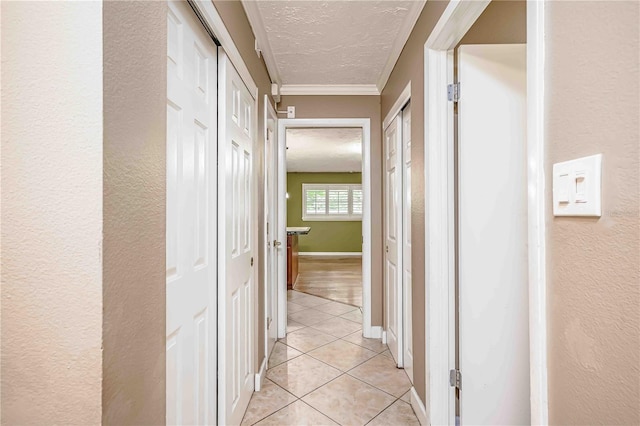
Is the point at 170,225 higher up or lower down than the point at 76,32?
lower down

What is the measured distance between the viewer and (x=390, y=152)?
9.26ft

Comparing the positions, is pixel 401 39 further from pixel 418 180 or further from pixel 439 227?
pixel 439 227

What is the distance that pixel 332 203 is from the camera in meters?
9.70

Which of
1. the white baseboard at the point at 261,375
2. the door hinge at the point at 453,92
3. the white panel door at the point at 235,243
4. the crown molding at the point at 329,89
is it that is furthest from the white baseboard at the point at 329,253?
the door hinge at the point at 453,92

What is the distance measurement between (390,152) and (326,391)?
1938 mm

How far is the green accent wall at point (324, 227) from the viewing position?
9617 mm

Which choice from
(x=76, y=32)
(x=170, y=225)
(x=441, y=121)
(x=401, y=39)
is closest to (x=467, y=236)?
(x=441, y=121)

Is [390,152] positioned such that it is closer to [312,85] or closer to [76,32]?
[312,85]

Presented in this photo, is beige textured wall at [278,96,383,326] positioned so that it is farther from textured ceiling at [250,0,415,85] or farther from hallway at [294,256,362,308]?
hallway at [294,256,362,308]

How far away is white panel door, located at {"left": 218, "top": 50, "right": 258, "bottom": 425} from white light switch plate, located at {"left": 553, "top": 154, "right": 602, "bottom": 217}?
1.28 m

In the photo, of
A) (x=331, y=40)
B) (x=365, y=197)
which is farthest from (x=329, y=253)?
(x=331, y=40)

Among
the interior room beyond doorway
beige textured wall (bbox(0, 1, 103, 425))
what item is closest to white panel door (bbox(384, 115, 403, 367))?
beige textured wall (bbox(0, 1, 103, 425))

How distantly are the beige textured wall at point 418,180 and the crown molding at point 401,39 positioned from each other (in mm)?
40

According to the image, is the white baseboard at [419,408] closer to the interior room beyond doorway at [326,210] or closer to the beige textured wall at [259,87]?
the beige textured wall at [259,87]
